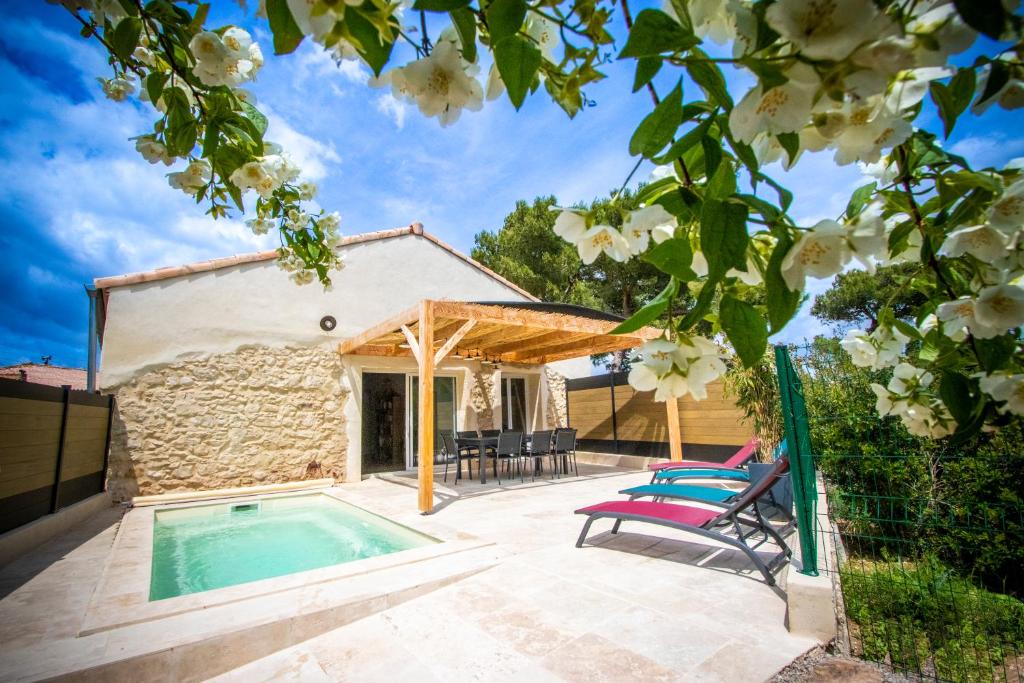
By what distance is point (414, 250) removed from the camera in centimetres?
1002

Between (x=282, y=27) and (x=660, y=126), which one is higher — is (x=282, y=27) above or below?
above

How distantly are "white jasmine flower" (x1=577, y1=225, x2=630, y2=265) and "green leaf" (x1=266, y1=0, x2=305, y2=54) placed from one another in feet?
1.49

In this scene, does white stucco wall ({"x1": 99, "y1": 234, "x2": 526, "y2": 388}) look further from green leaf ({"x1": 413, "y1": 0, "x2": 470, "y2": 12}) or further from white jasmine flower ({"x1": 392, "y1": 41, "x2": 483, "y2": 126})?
green leaf ({"x1": 413, "y1": 0, "x2": 470, "y2": 12})

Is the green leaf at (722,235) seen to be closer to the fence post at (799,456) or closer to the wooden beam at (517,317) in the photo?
the fence post at (799,456)

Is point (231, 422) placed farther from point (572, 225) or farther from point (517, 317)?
point (572, 225)

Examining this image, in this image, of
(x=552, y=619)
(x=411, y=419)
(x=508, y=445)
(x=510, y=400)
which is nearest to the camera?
(x=552, y=619)

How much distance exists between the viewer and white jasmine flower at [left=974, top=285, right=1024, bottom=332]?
57 cm

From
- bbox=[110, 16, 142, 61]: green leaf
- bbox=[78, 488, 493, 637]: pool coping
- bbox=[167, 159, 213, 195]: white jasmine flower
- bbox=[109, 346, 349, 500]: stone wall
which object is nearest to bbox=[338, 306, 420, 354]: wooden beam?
bbox=[109, 346, 349, 500]: stone wall

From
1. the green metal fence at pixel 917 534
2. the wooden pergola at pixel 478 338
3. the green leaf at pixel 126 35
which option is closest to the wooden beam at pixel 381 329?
the wooden pergola at pixel 478 338

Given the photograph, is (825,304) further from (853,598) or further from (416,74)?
(416,74)

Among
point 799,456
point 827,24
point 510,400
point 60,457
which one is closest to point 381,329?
point 60,457

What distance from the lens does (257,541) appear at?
5113 mm

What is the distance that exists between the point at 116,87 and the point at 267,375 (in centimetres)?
735

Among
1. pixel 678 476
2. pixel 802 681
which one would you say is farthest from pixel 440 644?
pixel 678 476
